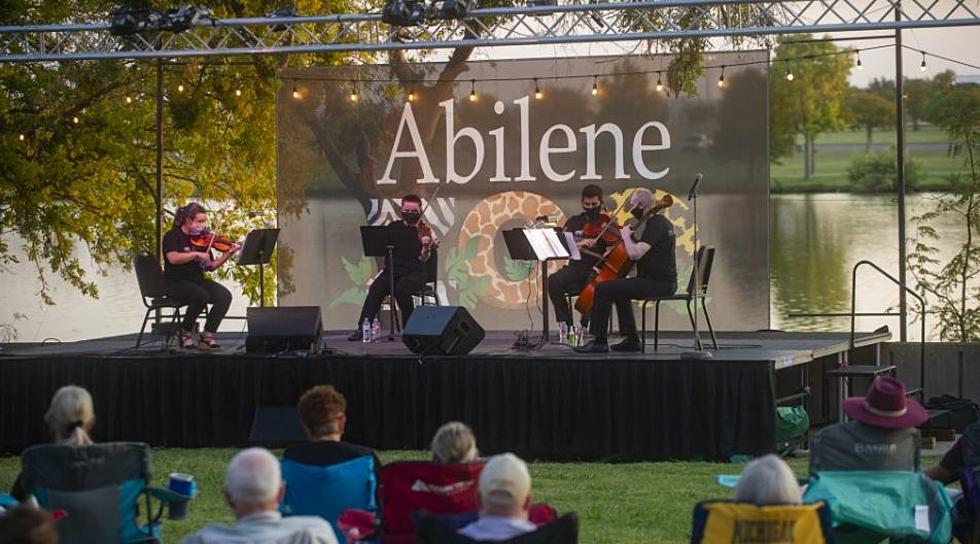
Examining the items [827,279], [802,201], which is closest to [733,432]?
[827,279]

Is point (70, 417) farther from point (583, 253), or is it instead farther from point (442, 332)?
point (583, 253)

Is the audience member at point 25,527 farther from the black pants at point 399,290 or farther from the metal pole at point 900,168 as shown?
the metal pole at point 900,168

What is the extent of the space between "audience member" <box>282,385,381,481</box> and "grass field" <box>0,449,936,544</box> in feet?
7.08

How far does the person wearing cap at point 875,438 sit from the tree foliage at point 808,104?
31.6 m

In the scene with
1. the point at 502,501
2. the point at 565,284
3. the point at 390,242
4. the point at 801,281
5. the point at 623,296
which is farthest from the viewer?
the point at 801,281

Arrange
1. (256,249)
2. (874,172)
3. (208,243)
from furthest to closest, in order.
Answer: (874,172) → (208,243) → (256,249)

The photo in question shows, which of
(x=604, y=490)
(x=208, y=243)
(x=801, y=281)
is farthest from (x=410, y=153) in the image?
(x=801, y=281)

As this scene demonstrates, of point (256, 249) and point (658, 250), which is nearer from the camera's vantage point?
point (658, 250)

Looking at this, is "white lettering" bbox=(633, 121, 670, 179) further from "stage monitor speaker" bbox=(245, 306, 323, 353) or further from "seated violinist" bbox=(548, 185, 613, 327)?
"stage monitor speaker" bbox=(245, 306, 323, 353)

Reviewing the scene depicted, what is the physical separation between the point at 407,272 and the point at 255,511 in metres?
8.54

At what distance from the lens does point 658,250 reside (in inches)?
457

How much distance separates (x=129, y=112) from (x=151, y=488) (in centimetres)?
1556

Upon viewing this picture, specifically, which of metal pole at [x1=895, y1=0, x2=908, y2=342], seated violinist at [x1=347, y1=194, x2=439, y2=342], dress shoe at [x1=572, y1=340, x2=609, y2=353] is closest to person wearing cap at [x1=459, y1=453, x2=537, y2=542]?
dress shoe at [x1=572, y1=340, x2=609, y2=353]

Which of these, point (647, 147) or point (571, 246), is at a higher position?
point (647, 147)
